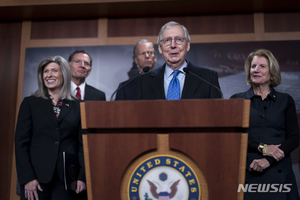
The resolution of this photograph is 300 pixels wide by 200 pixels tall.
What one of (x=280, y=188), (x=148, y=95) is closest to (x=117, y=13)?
(x=148, y=95)

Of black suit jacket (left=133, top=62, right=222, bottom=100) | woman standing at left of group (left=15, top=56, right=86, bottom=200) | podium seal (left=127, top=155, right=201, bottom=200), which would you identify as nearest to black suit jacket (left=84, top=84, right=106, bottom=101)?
woman standing at left of group (left=15, top=56, right=86, bottom=200)

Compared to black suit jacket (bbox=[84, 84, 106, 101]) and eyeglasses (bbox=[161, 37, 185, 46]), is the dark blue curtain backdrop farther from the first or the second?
eyeglasses (bbox=[161, 37, 185, 46])

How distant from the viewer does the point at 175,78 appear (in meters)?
1.79

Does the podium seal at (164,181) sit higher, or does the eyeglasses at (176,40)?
the eyeglasses at (176,40)

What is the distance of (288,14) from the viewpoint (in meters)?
3.97

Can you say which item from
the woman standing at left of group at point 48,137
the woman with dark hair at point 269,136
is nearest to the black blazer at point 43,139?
the woman standing at left of group at point 48,137

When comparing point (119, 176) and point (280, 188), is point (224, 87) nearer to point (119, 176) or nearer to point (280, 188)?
point (280, 188)

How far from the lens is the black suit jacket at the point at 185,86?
171 centimetres

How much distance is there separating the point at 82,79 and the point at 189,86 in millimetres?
2006

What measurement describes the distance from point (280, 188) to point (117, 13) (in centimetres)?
298

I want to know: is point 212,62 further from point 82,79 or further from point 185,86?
point 185,86

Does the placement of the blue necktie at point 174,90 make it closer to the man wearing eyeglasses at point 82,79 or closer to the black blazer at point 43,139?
the black blazer at point 43,139

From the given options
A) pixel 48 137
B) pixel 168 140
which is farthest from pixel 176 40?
pixel 48 137

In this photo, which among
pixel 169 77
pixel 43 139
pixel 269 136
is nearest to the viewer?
pixel 169 77
